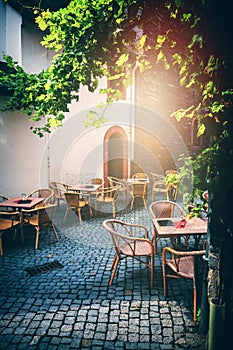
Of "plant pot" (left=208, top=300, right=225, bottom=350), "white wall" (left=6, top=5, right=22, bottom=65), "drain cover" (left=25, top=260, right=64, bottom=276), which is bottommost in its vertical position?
"drain cover" (left=25, top=260, right=64, bottom=276)

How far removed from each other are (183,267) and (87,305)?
1.51 meters

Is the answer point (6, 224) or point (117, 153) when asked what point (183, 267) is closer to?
point (6, 224)

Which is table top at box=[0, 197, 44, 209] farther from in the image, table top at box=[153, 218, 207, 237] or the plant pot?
the plant pot

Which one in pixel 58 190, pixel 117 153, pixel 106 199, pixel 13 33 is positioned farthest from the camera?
pixel 117 153

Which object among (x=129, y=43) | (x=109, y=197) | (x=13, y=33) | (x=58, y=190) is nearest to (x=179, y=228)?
(x=129, y=43)

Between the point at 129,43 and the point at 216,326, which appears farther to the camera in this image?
the point at 129,43

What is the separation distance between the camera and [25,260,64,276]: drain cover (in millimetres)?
5340

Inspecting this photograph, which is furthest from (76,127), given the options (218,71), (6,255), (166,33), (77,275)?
(218,71)

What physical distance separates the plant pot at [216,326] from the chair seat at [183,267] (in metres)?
1.02

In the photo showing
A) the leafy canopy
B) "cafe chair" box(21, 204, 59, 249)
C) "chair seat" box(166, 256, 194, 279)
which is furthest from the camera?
"cafe chair" box(21, 204, 59, 249)

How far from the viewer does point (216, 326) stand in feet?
10.2

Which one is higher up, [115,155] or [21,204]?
[115,155]

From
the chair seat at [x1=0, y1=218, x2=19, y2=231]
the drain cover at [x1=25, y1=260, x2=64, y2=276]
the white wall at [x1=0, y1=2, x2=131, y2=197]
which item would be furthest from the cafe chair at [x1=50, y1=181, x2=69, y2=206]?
the drain cover at [x1=25, y1=260, x2=64, y2=276]

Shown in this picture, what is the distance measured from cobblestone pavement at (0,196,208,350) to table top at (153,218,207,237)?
85 centimetres
